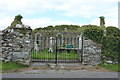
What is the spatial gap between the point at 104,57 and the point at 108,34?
1.36m

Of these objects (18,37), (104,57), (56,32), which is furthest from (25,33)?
(56,32)

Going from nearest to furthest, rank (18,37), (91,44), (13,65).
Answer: (13,65) → (18,37) → (91,44)

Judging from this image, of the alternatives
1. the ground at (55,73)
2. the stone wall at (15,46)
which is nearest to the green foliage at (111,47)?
the ground at (55,73)

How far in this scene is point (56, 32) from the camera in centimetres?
2445

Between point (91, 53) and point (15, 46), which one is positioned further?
point (91, 53)

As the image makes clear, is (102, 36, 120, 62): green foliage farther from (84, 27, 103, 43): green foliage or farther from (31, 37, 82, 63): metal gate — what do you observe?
(31, 37, 82, 63): metal gate

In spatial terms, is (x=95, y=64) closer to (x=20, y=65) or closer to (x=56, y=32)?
(x=20, y=65)

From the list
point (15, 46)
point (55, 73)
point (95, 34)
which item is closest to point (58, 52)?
point (95, 34)

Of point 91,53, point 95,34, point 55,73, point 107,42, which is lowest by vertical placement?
point 55,73

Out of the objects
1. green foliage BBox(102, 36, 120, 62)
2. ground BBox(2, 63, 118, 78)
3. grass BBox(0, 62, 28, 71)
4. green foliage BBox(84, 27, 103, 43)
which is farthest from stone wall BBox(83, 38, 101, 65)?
grass BBox(0, 62, 28, 71)

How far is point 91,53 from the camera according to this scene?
9633mm

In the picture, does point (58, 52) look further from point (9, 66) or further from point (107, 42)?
point (9, 66)

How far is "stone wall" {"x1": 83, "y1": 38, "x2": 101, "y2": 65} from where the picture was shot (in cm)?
959

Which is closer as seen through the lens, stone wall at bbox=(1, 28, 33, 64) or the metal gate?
stone wall at bbox=(1, 28, 33, 64)
